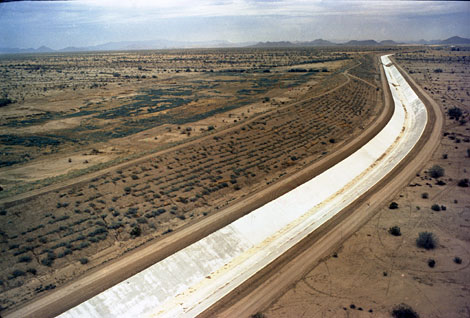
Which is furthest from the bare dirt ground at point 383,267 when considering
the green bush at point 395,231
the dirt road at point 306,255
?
the green bush at point 395,231

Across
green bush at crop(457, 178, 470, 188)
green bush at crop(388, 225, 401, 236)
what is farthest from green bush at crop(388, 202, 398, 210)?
green bush at crop(457, 178, 470, 188)

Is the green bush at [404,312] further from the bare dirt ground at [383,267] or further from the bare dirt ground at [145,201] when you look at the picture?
the bare dirt ground at [145,201]

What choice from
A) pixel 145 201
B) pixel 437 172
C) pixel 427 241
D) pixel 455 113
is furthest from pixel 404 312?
pixel 455 113

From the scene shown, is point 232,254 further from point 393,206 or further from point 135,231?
point 393,206

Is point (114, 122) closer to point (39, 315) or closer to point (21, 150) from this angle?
point (21, 150)

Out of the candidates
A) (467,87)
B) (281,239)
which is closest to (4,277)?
(281,239)

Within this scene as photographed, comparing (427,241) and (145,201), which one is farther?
(145,201)

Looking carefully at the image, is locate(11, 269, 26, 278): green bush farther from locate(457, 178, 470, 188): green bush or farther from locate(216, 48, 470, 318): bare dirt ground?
locate(457, 178, 470, 188): green bush
